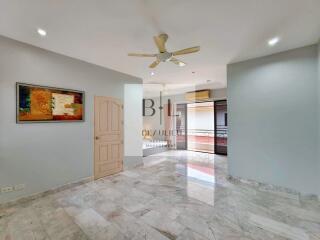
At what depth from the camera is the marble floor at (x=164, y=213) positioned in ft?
6.53

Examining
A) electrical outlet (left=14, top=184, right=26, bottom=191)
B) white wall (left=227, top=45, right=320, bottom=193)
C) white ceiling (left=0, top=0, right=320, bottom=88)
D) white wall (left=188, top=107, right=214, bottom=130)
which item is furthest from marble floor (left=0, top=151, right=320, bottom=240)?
white wall (left=188, top=107, right=214, bottom=130)

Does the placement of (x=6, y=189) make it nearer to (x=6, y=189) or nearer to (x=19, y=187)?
(x=6, y=189)

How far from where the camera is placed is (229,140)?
Result: 148 inches

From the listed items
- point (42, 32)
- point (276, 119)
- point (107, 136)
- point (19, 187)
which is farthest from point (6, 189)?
point (276, 119)

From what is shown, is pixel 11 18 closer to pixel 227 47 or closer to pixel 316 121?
pixel 227 47

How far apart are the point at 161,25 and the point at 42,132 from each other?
279cm

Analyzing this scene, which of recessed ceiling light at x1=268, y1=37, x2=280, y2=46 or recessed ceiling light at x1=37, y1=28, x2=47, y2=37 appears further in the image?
recessed ceiling light at x1=268, y1=37, x2=280, y2=46

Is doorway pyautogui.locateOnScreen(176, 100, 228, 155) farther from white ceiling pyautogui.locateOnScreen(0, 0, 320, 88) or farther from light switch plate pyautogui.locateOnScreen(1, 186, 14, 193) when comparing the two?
light switch plate pyautogui.locateOnScreen(1, 186, 14, 193)

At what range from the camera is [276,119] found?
10.3 ft

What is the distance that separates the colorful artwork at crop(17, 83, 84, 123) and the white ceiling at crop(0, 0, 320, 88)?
788mm

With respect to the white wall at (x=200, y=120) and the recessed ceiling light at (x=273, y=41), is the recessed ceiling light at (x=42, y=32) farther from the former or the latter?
the white wall at (x=200, y=120)

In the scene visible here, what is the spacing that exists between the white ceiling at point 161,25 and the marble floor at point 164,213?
108 inches

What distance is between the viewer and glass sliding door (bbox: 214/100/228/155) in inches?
246

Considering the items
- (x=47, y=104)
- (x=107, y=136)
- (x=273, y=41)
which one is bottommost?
(x=107, y=136)
